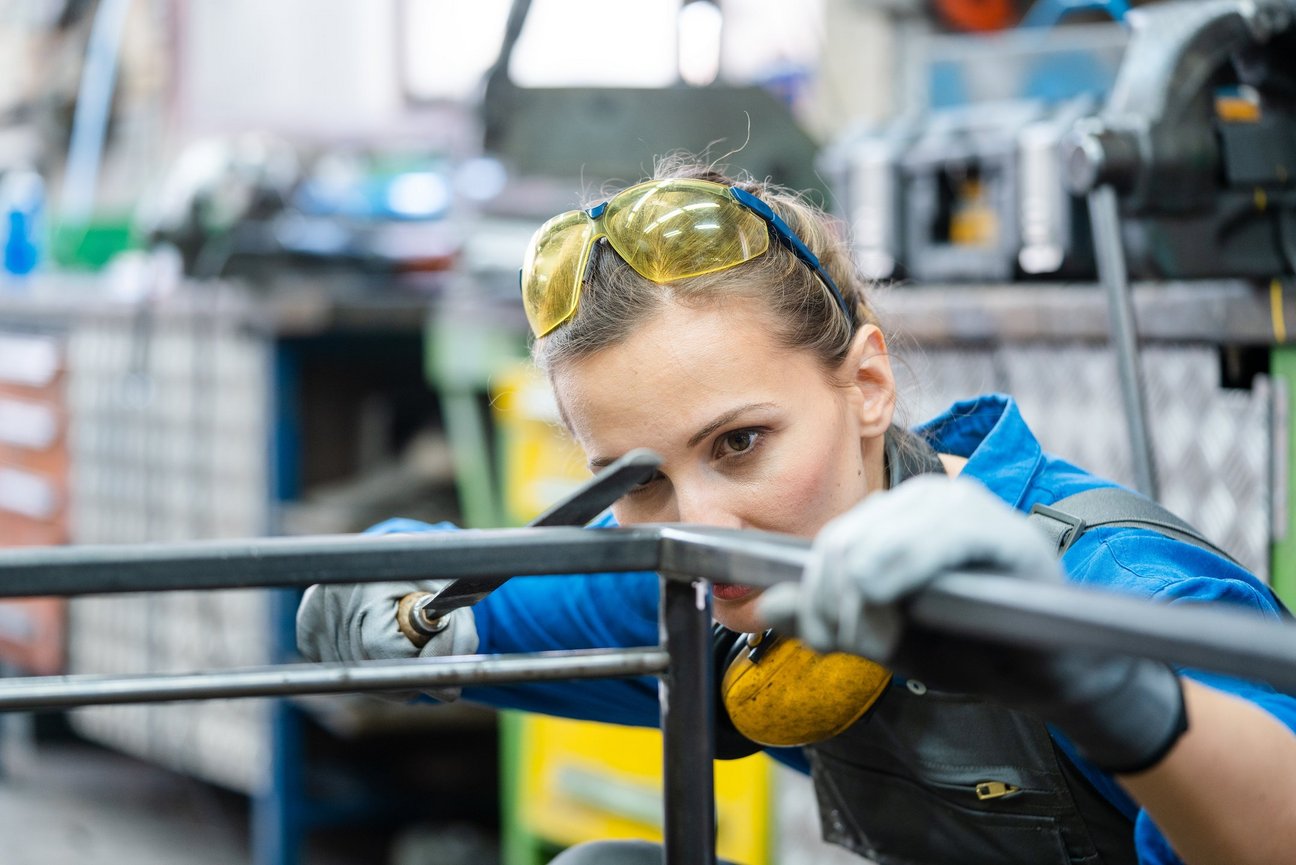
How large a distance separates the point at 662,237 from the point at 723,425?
155 millimetres

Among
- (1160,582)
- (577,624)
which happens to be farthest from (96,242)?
(1160,582)

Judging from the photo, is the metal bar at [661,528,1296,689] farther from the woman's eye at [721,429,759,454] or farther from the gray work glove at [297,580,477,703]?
the gray work glove at [297,580,477,703]

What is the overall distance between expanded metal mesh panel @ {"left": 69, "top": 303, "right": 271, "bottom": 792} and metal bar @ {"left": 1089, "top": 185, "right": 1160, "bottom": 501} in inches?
67.1

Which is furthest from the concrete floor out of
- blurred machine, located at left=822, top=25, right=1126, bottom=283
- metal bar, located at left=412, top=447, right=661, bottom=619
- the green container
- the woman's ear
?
metal bar, located at left=412, top=447, right=661, bottom=619

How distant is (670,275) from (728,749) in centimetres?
41

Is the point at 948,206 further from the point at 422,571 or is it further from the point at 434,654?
the point at 422,571

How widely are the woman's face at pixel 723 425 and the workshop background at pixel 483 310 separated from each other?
0.40m

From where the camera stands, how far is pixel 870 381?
115cm

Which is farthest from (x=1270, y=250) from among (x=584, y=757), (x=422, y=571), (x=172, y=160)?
(x=172, y=160)

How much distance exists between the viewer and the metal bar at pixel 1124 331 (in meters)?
1.42

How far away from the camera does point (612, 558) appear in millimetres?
841

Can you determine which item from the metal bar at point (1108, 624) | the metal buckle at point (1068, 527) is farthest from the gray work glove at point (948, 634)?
the metal buckle at point (1068, 527)

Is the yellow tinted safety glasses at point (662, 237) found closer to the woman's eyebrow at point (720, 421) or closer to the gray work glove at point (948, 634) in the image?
the woman's eyebrow at point (720, 421)

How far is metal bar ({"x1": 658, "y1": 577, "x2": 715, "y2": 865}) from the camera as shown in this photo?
91cm
